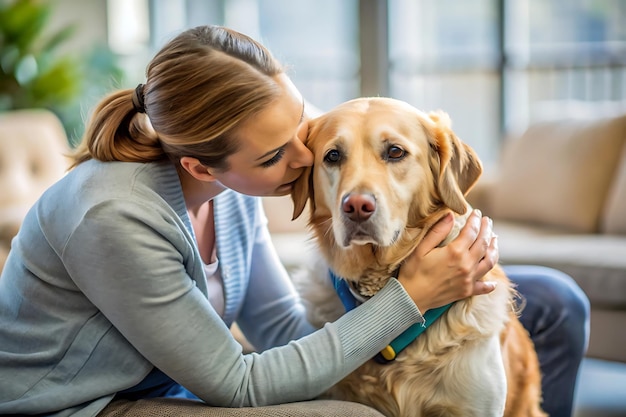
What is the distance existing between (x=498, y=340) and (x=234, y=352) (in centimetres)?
56

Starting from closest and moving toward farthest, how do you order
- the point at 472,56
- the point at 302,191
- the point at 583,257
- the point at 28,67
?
the point at 302,191, the point at 583,257, the point at 28,67, the point at 472,56

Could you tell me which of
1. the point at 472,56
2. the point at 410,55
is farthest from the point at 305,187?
the point at 410,55

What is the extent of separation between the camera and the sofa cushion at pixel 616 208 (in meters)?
3.26

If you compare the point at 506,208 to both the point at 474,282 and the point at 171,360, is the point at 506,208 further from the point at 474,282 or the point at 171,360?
the point at 171,360

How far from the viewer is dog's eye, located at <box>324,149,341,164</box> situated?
5.03 feet

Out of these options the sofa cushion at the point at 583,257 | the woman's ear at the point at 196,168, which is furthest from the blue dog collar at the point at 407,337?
the sofa cushion at the point at 583,257

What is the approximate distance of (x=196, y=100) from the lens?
1.37 metres

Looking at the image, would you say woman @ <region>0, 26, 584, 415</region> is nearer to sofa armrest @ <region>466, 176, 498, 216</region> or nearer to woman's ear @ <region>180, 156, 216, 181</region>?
woman's ear @ <region>180, 156, 216, 181</region>

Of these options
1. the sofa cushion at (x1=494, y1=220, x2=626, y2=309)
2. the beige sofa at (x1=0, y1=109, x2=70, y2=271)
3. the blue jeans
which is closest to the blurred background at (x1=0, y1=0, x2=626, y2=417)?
the beige sofa at (x1=0, y1=109, x2=70, y2=271)

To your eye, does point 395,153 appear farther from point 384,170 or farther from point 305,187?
point 305,187

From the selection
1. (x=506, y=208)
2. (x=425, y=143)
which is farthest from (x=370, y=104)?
(x=506, y=208)

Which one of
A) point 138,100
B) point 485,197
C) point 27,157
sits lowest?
point 485,197

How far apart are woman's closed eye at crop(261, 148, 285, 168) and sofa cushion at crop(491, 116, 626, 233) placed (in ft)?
7.51

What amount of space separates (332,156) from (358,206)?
0.16 metres
